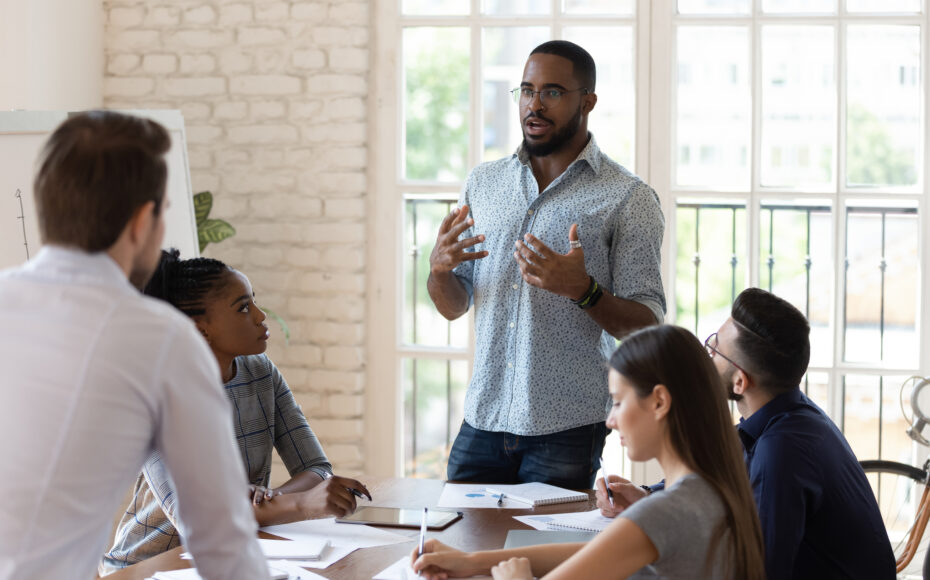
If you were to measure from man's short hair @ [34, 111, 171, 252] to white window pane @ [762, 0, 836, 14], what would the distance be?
294 cm

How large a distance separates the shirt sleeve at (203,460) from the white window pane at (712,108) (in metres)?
2.76

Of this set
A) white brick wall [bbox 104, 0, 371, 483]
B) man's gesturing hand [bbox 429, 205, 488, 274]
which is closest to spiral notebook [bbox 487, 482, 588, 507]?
man's gesturing hand [bbox 429, 205, 488, 274]

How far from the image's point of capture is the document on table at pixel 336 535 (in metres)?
1.83

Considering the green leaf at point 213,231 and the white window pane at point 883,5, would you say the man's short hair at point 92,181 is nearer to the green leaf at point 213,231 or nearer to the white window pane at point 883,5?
the green leaf at point 213,231

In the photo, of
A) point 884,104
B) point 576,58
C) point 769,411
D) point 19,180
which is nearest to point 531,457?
point 769,411

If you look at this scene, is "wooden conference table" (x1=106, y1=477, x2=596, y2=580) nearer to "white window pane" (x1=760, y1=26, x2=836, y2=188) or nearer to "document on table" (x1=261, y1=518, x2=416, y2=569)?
"document on table" (x1=261, y1=518, x2=416, y2=569)

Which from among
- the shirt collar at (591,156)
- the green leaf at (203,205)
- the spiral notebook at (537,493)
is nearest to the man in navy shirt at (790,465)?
the spiral notebook at (537,493)

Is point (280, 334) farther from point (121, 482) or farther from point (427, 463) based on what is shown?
point (121, 482)

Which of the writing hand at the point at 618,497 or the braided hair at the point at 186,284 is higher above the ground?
the braided hair at the point at 186,284

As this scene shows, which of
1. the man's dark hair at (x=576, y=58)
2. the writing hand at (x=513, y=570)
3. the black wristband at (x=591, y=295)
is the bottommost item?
the writing hand at (x=513, y=570)

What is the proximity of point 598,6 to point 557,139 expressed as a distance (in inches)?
52.5

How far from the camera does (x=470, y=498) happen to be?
7.16ft

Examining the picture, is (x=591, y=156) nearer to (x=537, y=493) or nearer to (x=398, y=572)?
(x=537, y=493)

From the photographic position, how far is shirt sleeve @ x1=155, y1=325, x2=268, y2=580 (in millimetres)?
1093
